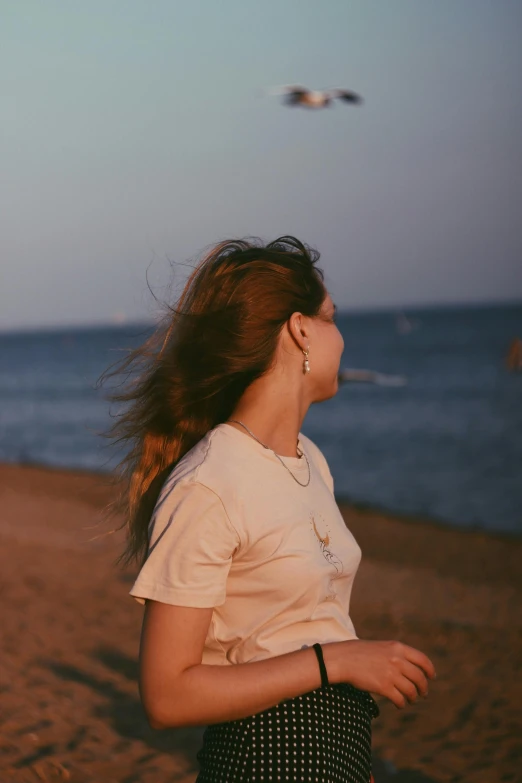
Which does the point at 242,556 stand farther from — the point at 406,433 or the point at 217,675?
the point at 406,433

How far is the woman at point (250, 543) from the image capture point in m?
1.63

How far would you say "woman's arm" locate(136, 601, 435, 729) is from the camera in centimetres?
159

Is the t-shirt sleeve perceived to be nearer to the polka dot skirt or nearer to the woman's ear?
the polka dot skirt

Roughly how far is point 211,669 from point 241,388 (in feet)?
2.04

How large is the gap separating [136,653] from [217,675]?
17.4 ft

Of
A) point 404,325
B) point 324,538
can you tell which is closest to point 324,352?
point 324,538

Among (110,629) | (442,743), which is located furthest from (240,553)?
(110,629)

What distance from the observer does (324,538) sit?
1.84m

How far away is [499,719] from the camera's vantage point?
5547mm

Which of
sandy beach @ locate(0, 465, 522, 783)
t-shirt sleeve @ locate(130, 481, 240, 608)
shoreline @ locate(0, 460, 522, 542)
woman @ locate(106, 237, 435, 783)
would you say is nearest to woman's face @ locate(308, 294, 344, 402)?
woman @ locate(106, 237, 435, 783)

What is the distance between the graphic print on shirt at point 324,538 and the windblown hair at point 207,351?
335 mm

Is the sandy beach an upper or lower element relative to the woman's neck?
lower

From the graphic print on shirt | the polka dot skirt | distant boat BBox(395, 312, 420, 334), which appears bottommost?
distant boat BBox(395, 312, 420, 334)

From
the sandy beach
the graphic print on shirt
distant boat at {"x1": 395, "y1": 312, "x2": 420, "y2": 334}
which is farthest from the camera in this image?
distant boat at {"x1": 395, "y1": 312, "x2": 420, "y2": 334}
